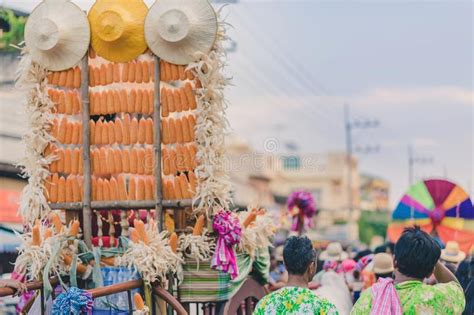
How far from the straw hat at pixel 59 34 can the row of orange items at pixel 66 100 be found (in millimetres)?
213

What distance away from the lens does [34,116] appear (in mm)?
6371

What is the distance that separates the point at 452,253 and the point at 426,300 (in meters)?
4.75

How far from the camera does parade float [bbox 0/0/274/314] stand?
597 cm

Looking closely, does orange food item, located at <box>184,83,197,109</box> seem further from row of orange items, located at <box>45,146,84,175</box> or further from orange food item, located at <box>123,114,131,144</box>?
row of orange items, located at <box>45,146,84,175</box>

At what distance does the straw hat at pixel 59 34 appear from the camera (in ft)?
20.5

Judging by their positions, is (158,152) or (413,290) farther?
(158,152)

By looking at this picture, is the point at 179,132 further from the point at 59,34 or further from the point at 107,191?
the point at 59,34

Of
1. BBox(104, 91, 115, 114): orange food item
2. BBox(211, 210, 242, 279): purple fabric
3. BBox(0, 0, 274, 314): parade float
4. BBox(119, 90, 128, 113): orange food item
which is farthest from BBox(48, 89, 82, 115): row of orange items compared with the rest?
BBox(211, 210, 242, 279): purple fabric

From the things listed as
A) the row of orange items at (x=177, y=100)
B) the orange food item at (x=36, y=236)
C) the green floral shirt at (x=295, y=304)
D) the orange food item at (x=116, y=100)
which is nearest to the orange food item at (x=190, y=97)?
the row of orange items at (x=177, y=100)

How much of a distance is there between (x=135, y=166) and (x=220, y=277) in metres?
1.10

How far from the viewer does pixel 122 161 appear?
6266 millimetres

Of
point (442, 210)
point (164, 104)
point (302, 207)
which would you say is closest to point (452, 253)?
point (442, 210)

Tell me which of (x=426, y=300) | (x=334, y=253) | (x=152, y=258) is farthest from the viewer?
(x=334, y=253)

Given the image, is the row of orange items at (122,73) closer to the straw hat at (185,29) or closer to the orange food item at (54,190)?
the straw hat at (185,29)
